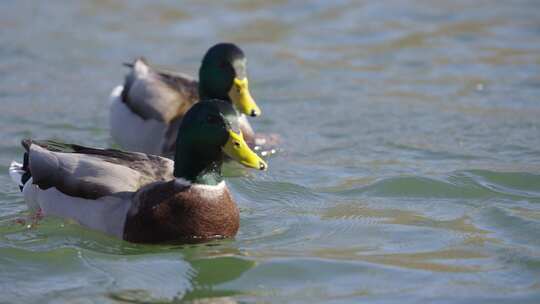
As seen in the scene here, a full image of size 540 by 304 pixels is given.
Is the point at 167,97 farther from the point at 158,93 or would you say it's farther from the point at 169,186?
the point at 169,186

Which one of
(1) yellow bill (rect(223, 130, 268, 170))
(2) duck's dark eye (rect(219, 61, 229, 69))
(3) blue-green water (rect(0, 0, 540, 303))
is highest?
(2) duck's dark eye (rect(219, 61, 229, 69))

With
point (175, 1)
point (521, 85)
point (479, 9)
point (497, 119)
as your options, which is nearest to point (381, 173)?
point (497, 119)

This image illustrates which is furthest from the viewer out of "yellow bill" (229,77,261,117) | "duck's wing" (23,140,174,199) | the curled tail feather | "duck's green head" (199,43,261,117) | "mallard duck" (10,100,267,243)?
"duck's green head" (199,43,261,117)

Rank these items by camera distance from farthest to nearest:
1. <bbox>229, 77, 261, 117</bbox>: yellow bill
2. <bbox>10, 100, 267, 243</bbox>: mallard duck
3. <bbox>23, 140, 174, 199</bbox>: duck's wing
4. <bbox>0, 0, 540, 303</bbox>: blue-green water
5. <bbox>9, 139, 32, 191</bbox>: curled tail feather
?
<bbox>229, 77, 261, 117</bbox>: yellow bill, <bbox>9, 139, 32, 191</bbox>: curled tail feather, <bbox>23, 140, 174, 199</bbox>: duck's wing, <bbox>10, 100, 267, 243</bbox>: mallard duck, <bbox>0, 0, 540, 303</bbox>: blue-green water

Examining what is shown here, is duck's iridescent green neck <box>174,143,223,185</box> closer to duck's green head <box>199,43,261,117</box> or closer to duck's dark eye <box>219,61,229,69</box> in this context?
duck's green head <box>199,43,261,117</box>

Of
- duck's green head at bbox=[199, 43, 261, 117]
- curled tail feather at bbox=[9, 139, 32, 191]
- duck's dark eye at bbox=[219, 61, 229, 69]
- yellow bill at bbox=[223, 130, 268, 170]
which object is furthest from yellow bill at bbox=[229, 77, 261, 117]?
yellow bill at bbox=[223, 130, 268, 170]

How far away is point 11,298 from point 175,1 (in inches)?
404

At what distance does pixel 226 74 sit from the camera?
952 cm

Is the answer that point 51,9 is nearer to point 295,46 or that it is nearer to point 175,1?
point 175,1

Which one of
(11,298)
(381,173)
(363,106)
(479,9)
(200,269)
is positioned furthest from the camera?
(479,9)

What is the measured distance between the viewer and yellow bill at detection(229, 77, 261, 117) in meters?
9.31

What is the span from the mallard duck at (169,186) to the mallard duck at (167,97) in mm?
2129

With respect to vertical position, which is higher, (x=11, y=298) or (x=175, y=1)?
(x=175, y=1)

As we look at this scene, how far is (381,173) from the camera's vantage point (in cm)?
897
